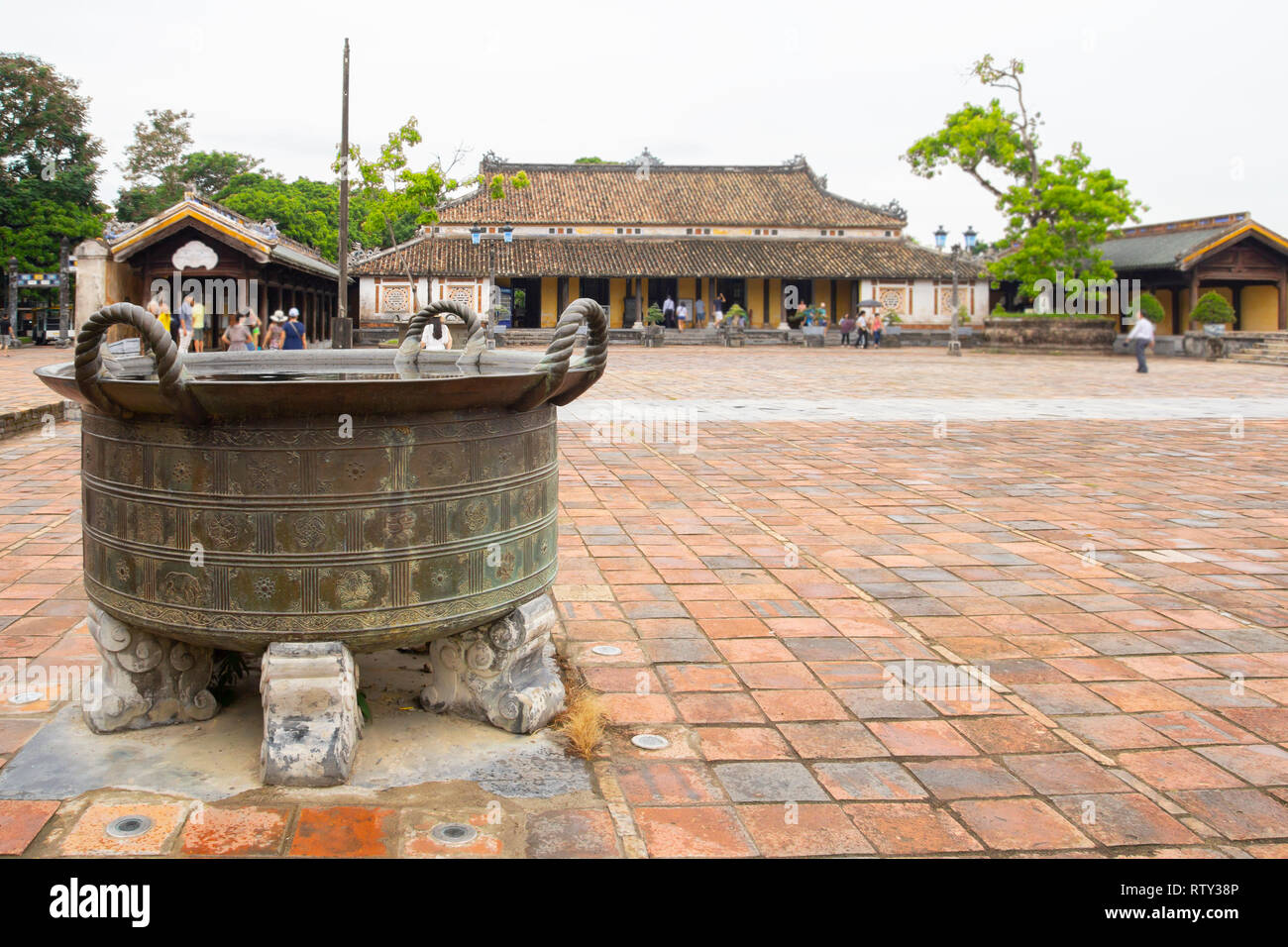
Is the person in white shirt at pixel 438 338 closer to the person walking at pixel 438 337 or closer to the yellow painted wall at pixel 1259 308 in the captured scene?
the person walking at pixel 438 337

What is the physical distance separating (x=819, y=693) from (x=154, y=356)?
2338 millimetres

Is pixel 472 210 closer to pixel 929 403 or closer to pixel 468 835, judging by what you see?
pixel 929 403

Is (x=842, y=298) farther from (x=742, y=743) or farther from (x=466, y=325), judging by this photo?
(x=742, y=743)

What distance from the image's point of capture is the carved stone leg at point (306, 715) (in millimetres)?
2889

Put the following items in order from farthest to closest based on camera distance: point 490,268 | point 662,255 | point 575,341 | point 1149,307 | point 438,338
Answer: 1. point 662,255
2. point 490,268
3. point 1149,307
4. point 438,338
5. point 575,341

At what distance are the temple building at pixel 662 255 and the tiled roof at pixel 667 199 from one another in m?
0.08

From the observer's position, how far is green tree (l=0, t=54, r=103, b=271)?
102 ft

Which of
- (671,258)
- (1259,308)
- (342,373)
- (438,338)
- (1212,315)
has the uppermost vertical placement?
(671,258)

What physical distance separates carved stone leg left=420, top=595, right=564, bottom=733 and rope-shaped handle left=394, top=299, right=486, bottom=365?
136cm

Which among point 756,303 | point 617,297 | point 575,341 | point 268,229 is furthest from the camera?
point 756,303

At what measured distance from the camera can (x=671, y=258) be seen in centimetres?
4034

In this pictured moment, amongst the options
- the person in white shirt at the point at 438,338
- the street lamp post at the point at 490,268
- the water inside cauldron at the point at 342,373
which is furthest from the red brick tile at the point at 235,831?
the street lamp post at the point at 490,268

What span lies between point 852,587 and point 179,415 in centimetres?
323

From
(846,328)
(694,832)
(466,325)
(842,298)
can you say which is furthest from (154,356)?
(842,298)
